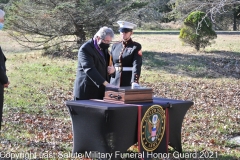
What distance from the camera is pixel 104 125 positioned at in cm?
638

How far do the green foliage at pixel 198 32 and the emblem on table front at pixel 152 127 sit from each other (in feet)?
48.7

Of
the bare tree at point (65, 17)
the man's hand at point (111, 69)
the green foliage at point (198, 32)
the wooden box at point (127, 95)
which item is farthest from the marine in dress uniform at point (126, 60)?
the green foliage at point (198, 32)

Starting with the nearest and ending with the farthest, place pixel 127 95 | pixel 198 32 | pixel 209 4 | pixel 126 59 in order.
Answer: pixel 127 95 < pixel 126 59 < pixel 209 4 < pixel 198 32

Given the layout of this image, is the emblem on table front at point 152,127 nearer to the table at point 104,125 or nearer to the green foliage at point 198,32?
the table at point 104,125

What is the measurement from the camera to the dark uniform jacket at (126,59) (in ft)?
26.0

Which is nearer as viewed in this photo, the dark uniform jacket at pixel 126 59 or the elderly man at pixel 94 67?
the elderly man at pixel 94 67

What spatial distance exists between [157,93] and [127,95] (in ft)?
25.0

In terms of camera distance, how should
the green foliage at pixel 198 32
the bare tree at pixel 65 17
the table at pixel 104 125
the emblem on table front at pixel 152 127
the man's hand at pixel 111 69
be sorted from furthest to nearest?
the green foliage at pixel 198 32 → the bare tree at pixel 65 17 → the man's hand at pixel 111 69 → the emblem on table front at pixel 152 127 → the table at pixel 104 125

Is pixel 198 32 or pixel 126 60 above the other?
pixel 198 32

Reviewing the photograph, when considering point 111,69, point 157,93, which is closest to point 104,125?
point 111,69

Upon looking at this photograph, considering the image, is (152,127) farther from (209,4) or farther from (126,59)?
(209,4)

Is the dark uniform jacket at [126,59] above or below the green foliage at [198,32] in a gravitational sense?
below

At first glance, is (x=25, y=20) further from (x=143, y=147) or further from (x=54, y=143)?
(x=143, y=147)

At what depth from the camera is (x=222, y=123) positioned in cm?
1018
